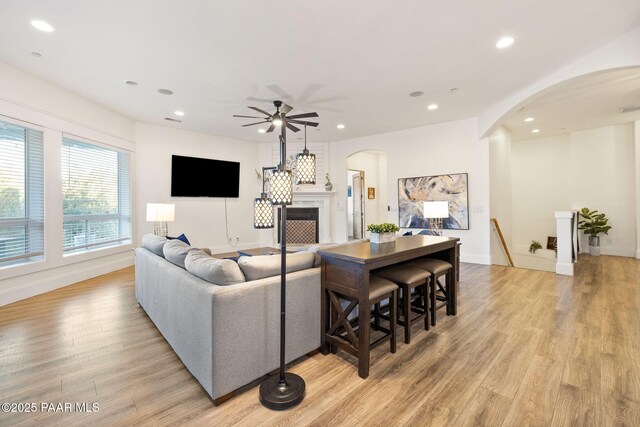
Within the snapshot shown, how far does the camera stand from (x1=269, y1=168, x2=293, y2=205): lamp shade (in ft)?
5.74

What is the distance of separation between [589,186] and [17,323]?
416 inches

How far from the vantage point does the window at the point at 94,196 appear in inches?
169

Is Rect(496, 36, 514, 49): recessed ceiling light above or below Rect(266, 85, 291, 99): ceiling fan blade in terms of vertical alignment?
below

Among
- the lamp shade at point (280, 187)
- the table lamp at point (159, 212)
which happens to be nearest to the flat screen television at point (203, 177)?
the table lamp at point (159, 212)

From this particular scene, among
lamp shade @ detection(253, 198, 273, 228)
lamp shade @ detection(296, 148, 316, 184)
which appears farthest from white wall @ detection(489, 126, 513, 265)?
lamp shade @ detection(253, 198, 273, 228)

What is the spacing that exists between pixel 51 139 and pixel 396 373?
5.33 m

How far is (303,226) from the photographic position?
7508 millimetres

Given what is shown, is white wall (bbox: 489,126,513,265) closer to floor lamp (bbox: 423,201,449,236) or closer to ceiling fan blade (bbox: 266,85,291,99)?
floor lamp (bbox: 423,201,449,236)

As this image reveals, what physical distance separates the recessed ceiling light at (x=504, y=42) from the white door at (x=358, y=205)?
580 cm

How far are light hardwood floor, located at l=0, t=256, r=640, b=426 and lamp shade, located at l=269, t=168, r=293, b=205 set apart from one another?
1.25 m

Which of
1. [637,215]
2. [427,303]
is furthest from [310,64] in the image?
[637,215]

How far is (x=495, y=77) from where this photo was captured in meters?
3.78

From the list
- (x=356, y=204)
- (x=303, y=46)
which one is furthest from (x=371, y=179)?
(x=303, y=46)

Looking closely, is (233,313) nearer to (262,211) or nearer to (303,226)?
(262,211)
